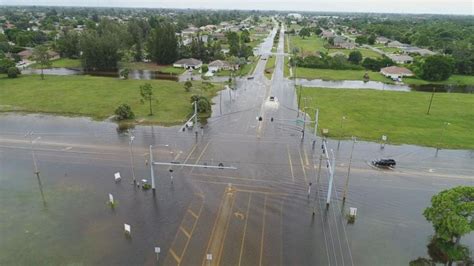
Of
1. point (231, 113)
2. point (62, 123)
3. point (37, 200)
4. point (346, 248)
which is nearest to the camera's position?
point (346, 248)

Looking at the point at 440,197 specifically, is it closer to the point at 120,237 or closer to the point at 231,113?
the point at 120,237

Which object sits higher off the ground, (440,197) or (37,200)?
(440,197)

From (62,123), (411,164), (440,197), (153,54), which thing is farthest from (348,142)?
(153,54)

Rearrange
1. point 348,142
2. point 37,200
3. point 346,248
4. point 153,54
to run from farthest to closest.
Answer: point 153,54 < point 348,142 < point 37,200 < point 346,248

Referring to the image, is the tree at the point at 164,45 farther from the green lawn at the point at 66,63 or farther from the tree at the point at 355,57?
the tree at the point at 355,57

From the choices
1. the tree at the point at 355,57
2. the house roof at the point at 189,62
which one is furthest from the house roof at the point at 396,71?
the house roof at the point at 189,62

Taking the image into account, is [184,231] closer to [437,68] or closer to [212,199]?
[212,199]

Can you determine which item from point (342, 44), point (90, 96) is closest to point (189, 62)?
point (90, 96)
